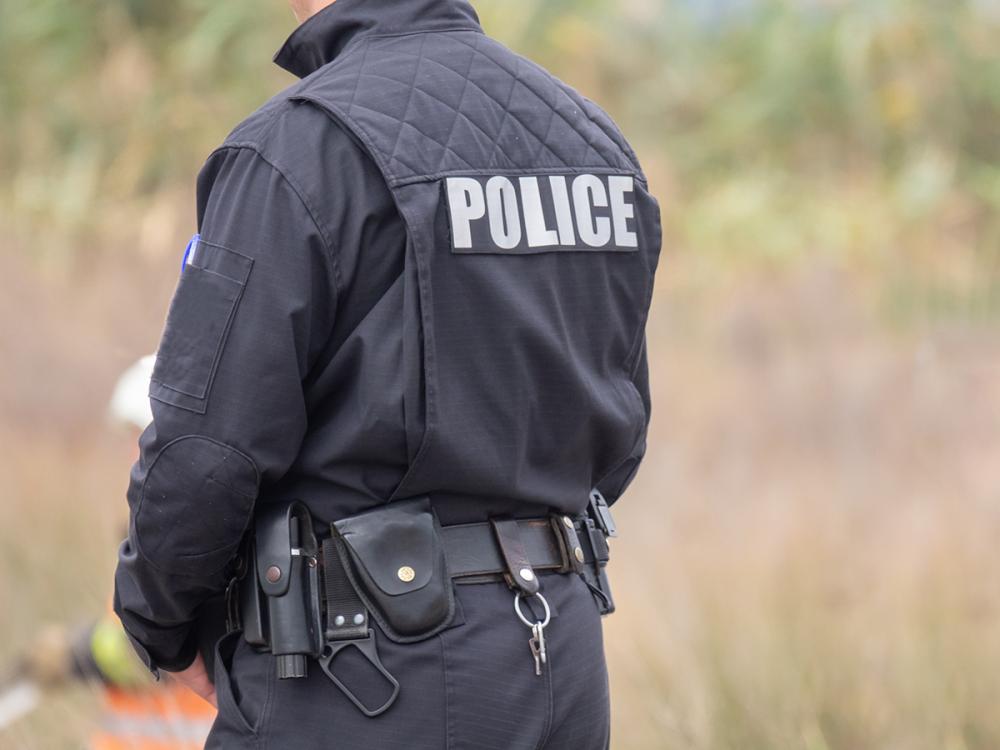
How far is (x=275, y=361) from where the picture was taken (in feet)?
6.04

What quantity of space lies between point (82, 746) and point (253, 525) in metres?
1.59

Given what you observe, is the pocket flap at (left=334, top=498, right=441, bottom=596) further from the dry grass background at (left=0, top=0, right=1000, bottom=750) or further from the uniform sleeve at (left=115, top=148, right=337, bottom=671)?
the dry grass background at (left=0, top=0, right=1000, bottom=750)

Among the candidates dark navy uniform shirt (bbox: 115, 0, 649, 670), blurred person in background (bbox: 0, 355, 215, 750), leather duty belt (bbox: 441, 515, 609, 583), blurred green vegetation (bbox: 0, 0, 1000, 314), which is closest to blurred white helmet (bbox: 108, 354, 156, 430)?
blurred person in background (bbox: 0, 355, 215, 750)

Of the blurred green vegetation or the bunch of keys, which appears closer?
the bunch of keys

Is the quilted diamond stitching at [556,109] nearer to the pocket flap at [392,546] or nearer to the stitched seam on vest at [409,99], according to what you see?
the stitched seam on vest at [409,99]

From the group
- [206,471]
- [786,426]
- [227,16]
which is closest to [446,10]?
[206,471]

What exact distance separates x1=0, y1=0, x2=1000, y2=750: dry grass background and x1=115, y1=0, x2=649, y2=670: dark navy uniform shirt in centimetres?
167

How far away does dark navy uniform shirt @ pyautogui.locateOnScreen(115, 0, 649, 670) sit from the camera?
6.07 ft

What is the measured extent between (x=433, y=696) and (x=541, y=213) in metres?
0.67

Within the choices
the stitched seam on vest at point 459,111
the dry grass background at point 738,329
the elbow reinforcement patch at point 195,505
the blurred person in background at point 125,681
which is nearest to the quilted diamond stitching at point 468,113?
the stitched seam on vest at point 459,111

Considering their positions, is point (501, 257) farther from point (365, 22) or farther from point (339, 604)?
point (339, 604)

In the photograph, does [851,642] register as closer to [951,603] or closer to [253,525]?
[951,603]

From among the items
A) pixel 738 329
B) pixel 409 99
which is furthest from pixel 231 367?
pixel 738 329

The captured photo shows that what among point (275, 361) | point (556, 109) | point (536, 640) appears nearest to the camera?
point (275, 361)
